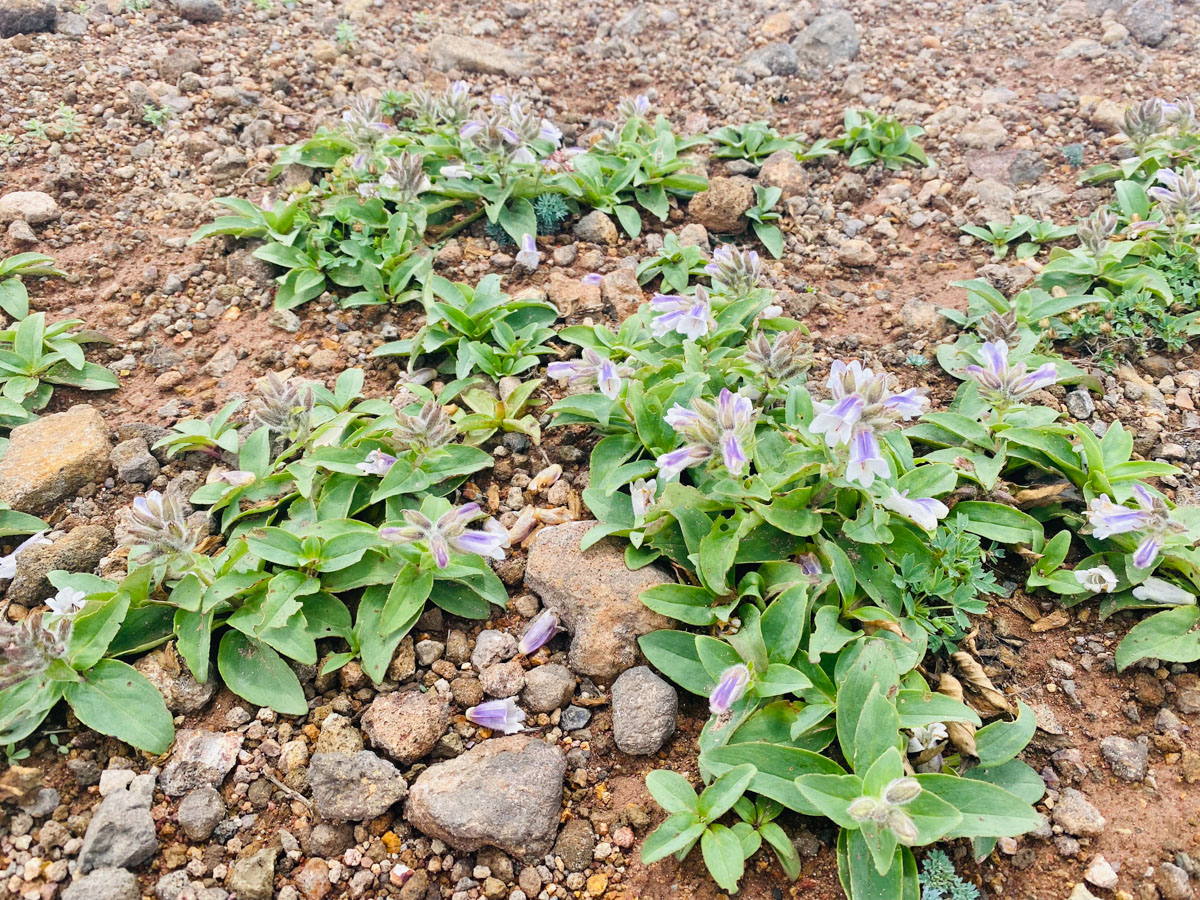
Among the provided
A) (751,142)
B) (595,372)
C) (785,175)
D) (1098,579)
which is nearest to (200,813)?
(595,372)

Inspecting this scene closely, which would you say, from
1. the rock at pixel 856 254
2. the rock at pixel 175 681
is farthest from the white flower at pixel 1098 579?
the rock at pixel 175 681

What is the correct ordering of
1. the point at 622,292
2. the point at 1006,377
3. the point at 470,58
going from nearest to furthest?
the point at 1006,377 → the point at 622,292 → the point at 470,58

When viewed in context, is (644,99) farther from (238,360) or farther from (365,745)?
(365,745)

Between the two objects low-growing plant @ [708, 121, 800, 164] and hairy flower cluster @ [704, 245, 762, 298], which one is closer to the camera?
hairy flower cluster @ [704, 245, 762, 298]

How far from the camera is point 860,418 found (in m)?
3.06

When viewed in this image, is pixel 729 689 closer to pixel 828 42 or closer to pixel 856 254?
pixel 856 254

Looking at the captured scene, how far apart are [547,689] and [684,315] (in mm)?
1892

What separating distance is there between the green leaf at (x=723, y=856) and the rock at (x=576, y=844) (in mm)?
421

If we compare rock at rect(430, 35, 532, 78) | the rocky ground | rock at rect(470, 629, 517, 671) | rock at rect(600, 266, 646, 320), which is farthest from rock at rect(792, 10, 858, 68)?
rock at rect(470, 629, 517, 671)

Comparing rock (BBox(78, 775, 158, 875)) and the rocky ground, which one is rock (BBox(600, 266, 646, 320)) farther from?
rock (BBox(78, 775, 158, 875))

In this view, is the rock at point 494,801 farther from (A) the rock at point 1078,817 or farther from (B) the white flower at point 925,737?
(A) the rock at point 1078,817

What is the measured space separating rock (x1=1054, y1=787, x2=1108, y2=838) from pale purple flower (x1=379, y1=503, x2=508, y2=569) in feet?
7.40

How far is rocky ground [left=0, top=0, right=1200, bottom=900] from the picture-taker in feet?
9.54

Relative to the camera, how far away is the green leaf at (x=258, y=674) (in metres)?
3.27
